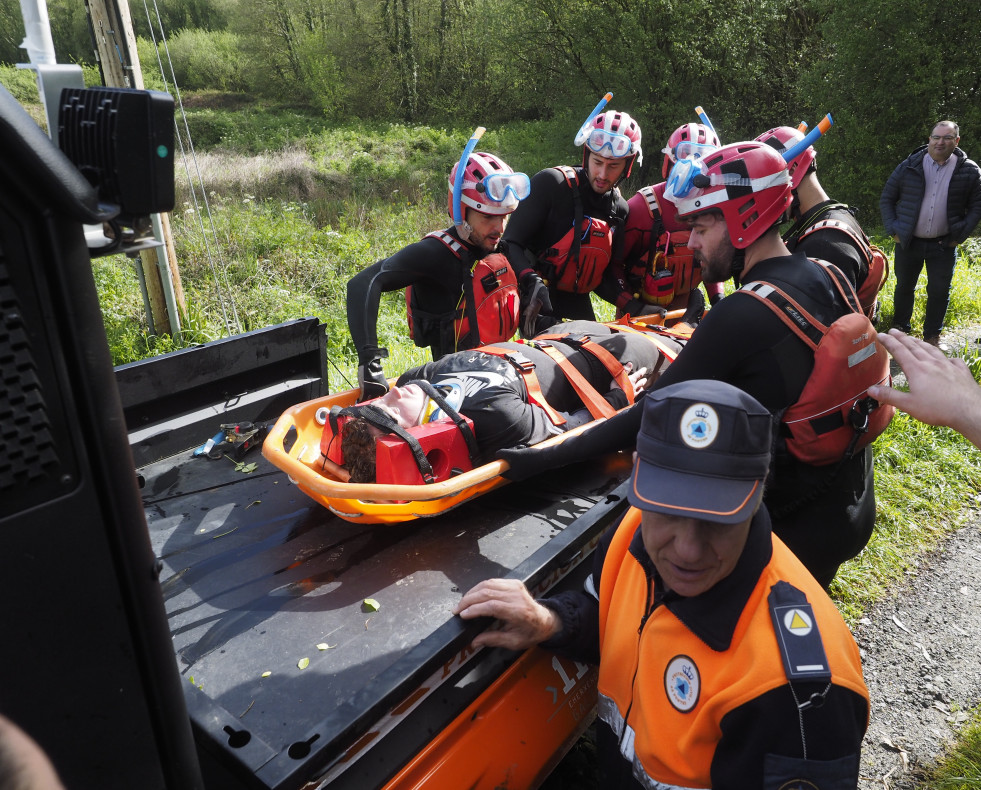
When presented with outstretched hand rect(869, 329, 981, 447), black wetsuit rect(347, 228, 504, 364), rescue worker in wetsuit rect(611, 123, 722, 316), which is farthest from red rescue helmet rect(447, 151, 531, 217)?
outstretched hand rect(869, 329, 981, 447)

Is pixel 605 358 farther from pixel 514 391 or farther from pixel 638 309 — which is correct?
pixel 638 309

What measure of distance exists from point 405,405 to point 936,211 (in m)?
7.17

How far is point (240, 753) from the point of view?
64.1 inches

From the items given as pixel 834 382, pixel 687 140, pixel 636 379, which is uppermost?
pixel 687 140

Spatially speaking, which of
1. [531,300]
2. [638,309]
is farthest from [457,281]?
[638,309]

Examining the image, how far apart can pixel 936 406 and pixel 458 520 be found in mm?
1869

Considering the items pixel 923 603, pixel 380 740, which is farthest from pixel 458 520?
pixel 923 603

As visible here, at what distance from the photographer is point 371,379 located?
3469mm

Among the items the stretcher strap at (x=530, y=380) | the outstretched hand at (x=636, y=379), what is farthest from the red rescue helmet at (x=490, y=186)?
the outstretched hand at (x=636, y=379)

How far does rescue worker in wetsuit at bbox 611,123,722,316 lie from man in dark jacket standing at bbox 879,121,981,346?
12.6 feet

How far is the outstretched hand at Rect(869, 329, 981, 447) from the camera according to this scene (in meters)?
1.74

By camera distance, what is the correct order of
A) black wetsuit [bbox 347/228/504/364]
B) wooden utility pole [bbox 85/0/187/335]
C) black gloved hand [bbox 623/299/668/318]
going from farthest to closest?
1. wooden utility pole [bbox 85/0/187/335]
2. black gloved hand [bbox 623/299/668/318]
3. black wetsuit [bbox 347/228/504/364]

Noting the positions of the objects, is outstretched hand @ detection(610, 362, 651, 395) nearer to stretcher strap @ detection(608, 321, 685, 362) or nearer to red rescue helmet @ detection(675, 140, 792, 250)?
stretcher strap @ detection(608, 321, 685, 362)

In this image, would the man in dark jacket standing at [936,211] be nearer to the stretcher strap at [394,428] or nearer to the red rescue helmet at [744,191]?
the red rescue helmet at [744,191]
